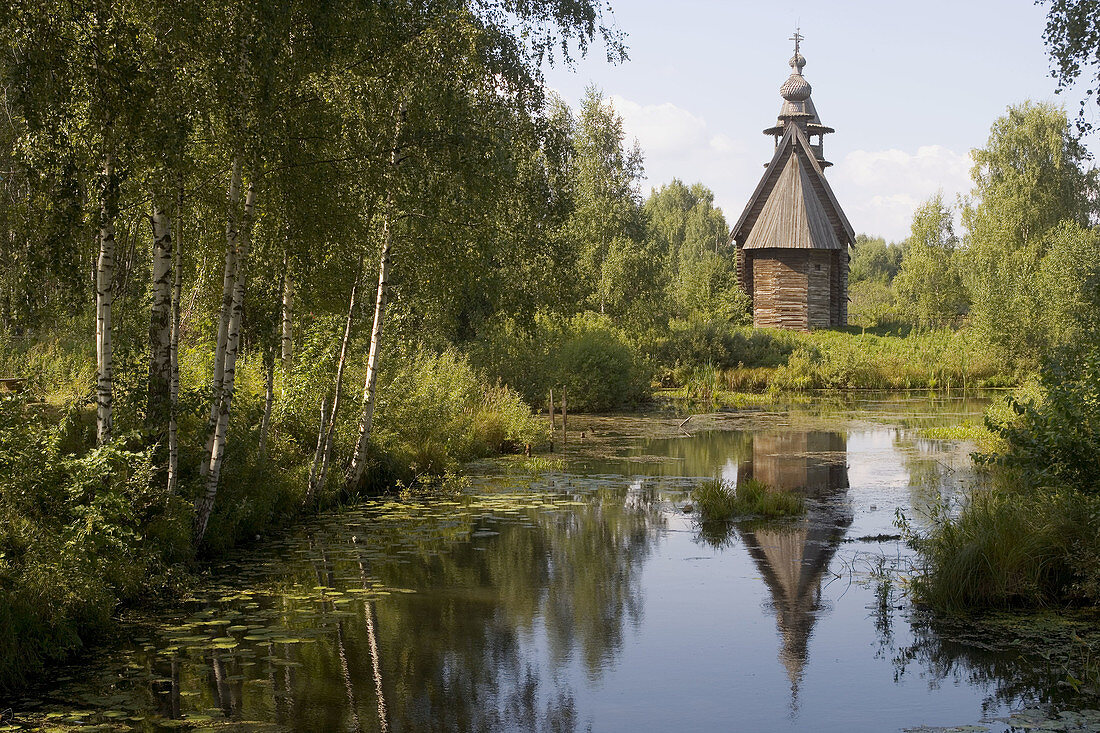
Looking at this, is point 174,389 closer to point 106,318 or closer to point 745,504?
point 106,318

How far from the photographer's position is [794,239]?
1918 inches

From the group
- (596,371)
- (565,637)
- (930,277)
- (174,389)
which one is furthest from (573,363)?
(930,277)

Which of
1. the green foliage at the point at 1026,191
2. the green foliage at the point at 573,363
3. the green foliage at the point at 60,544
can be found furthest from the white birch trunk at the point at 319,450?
the green foliage at the point at 1026,191

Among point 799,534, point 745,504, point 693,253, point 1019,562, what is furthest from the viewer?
point 693,253

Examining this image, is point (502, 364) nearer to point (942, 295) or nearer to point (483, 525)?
point (483, 525)

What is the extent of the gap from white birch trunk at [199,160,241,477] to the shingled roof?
40.1m

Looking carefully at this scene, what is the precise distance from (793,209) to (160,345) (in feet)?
139

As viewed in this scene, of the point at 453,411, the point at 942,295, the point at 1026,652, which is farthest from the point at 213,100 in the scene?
the point at 942,295

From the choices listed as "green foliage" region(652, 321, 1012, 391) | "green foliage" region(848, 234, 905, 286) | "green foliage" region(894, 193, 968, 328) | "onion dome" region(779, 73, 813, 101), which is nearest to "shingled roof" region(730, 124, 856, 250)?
"onion dome" region(779, 73, 813, 101)

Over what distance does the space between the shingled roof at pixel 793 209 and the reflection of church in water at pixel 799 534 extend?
25.1 meters

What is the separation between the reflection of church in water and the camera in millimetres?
10337

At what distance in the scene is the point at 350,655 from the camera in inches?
360

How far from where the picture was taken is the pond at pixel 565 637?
780 centimetres

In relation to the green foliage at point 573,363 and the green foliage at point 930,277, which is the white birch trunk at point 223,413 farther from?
the green foliage at point 930,277
